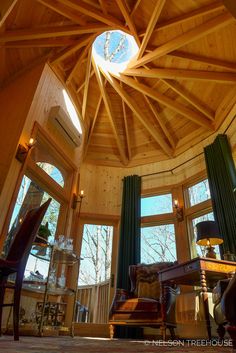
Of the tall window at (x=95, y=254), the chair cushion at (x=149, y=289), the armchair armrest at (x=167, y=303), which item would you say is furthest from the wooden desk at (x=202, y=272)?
the tall window at (x=95, y=254)

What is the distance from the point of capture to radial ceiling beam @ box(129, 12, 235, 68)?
13.3 ft

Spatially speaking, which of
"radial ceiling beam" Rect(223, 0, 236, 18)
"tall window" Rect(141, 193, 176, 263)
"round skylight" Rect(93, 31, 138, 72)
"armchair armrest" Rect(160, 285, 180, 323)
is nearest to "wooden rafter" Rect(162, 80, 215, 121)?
"round skylight" Rect(93, 31, 138, 72)

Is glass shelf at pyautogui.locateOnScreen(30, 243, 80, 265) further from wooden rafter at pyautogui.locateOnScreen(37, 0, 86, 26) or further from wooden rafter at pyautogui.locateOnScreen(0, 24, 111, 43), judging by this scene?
wooden rafter at pyautogui.locateOnScreen(37, 0, 86, 26)

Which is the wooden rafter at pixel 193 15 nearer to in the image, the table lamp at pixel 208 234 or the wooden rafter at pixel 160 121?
the wooden rafter at pixel 160 121

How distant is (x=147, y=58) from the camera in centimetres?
496

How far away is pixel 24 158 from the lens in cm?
395

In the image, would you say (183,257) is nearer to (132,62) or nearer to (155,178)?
(155,178)

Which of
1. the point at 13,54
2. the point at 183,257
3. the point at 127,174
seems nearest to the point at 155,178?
the point at 127,174

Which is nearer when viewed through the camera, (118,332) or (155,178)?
(118,332)

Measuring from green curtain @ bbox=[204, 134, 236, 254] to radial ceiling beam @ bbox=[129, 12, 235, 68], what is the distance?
1.86 metres

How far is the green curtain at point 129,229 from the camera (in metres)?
5.20

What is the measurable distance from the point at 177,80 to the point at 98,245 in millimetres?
3924

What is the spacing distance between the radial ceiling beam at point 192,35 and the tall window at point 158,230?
300cm

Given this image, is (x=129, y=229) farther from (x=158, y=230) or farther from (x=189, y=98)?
(x=189, y=98)
